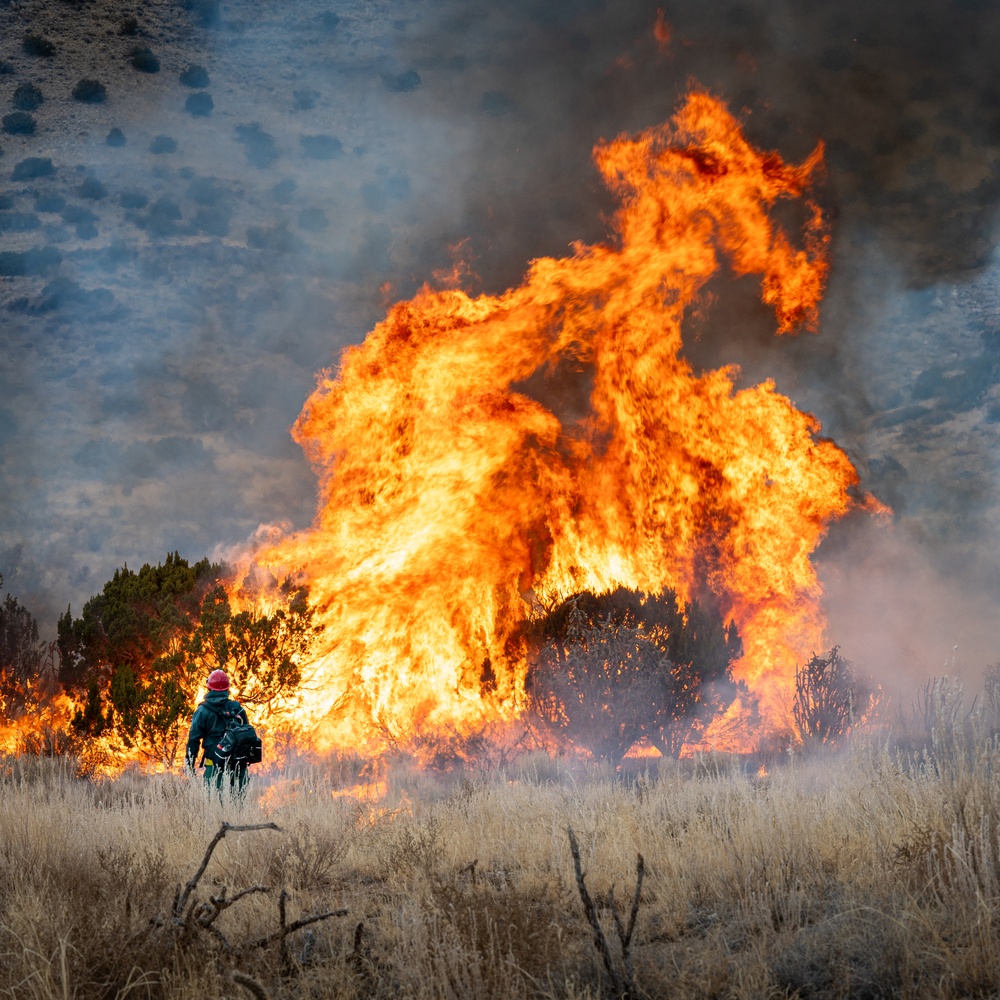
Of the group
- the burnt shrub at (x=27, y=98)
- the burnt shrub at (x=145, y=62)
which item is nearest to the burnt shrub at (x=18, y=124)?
the burnt shrub at (x=27, y=98)

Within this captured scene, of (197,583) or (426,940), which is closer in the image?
(426,940)

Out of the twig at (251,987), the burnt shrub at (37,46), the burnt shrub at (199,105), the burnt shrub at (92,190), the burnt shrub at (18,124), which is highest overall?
the burnt shrub at (37,46)

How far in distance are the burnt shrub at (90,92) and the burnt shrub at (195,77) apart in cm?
306

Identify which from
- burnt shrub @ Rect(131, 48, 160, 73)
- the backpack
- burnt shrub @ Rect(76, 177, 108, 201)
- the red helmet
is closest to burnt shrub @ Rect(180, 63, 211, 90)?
burnt shrub @ Rect(131, 48, 160, 73)

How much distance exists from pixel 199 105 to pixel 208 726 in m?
33.1

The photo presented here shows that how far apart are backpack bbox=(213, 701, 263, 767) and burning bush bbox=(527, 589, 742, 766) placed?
5.31 meters

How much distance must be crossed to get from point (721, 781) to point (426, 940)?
618cm

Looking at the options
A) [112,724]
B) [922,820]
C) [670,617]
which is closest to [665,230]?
[670,617]

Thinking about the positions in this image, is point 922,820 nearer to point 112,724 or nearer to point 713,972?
point 713,972

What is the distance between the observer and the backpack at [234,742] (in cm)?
1057

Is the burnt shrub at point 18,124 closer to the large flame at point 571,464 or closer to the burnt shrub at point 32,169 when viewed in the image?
the burnt shrub at point 32,169

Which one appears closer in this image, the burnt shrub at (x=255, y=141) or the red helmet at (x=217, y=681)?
the red helmet at (x=217, y=681)

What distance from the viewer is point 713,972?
14.6ft

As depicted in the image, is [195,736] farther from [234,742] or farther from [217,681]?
[217,681]
